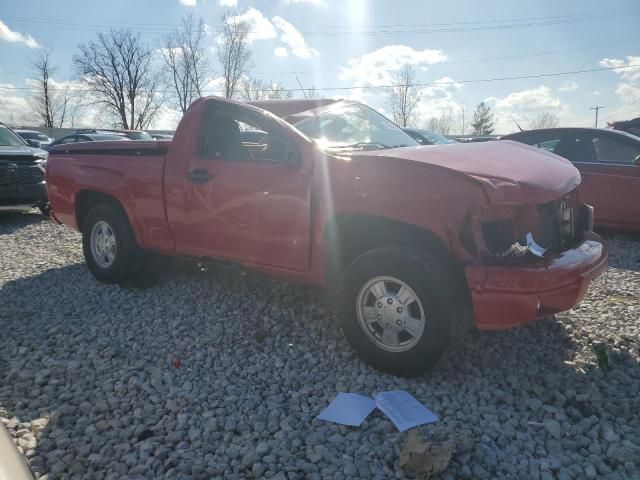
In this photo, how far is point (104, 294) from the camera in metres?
4.84

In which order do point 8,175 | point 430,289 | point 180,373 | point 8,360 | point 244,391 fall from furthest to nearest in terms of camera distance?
point 8,175
point 8,360
point 180,373
point 244,391
point 430,289

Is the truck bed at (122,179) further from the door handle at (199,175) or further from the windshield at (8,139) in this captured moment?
the windshield at (8,139)

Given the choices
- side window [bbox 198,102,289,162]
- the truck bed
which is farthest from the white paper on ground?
the truck bed

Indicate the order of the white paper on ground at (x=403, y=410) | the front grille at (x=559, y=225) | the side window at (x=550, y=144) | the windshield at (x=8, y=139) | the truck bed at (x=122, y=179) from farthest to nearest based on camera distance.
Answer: the windshield at (x=8, y=139)
the side window at (x=550, y=144)
the truck bed at (x=122, y=179)
the front grille at (x=559, y=225)
the white paper on ground at (x=403, y=410)

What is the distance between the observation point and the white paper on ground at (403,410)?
2.63 meters

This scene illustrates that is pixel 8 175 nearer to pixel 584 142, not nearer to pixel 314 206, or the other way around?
pixel 314 206

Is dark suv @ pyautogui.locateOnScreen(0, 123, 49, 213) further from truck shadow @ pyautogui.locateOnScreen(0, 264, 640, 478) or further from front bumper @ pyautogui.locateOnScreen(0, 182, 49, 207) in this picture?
truck shadow @ pyautogui.locateOnScreen(0, 264, 640, 478)

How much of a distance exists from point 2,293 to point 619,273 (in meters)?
6.40

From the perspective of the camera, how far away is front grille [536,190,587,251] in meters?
3.07

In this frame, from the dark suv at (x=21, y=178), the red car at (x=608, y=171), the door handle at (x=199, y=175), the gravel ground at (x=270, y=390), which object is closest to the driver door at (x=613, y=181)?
the red car at (x=608, y=171)

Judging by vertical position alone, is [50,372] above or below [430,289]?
below

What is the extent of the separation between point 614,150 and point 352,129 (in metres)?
4.69

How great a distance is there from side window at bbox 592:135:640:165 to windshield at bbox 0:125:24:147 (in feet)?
33.6

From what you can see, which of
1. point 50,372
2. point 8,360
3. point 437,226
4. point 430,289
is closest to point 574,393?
point 430,289
